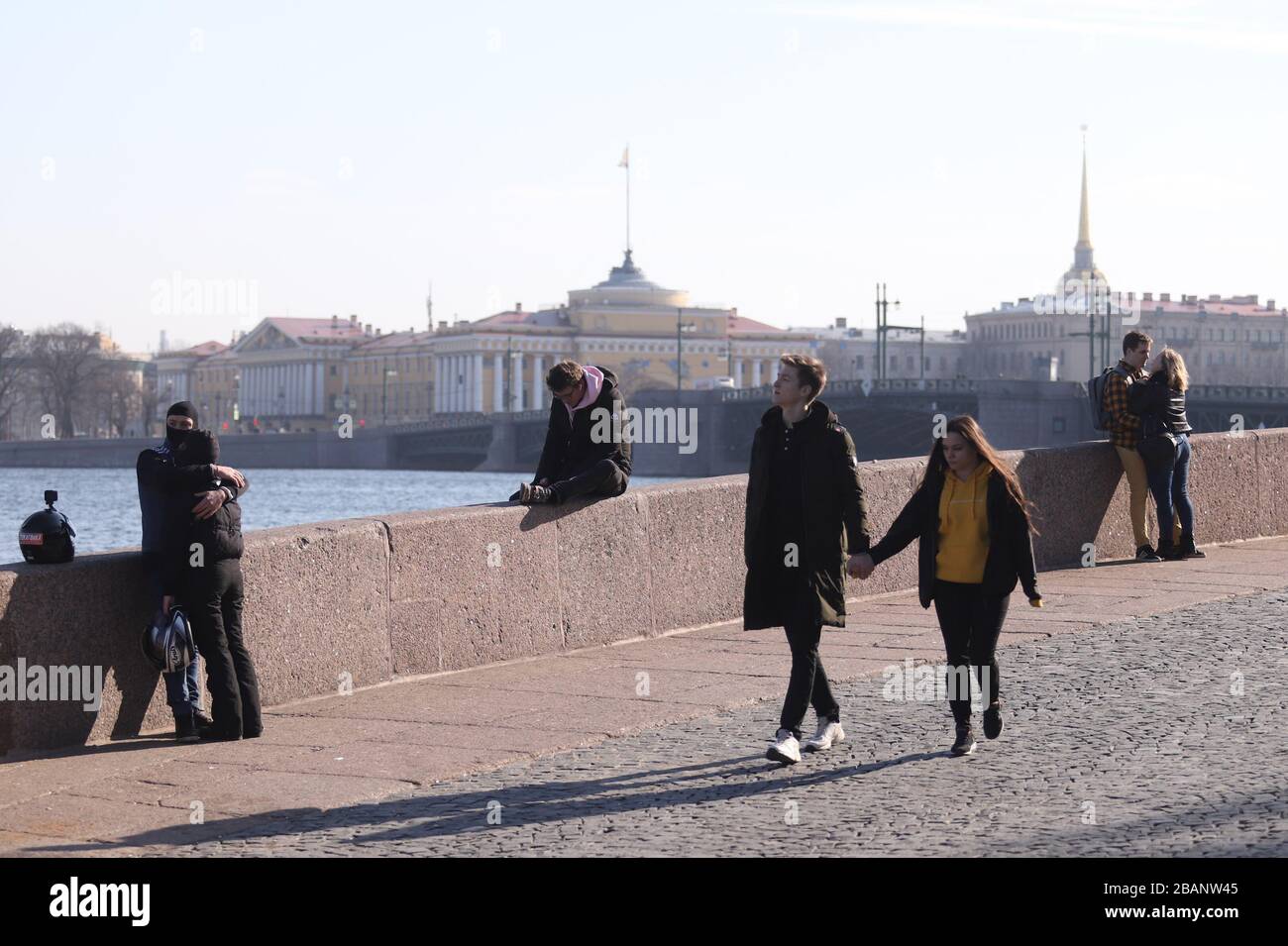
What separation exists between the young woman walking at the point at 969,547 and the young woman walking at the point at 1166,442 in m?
5.06

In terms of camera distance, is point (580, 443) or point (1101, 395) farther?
point (1101, 395)

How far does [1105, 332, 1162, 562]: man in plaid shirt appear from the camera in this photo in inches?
428

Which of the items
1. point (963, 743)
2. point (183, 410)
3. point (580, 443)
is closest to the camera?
point (963, 743)

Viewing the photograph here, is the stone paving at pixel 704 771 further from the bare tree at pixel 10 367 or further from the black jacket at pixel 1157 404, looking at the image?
the bare tree at pixel 10 367

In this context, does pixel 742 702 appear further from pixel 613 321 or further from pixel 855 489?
pixel 613 321

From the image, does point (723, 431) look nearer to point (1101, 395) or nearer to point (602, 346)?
point (602, 346)

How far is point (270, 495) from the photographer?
175 feet

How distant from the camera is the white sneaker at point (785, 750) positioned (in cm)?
557

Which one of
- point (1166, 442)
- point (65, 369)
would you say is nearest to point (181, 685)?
point (1166, 442)

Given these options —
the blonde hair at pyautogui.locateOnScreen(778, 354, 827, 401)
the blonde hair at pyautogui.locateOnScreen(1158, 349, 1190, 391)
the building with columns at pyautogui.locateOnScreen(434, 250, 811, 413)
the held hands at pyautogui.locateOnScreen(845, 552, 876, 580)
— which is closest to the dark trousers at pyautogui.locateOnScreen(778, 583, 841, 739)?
the held hands at pyautogui.locateOnScreen(845, 552, 876, 580)

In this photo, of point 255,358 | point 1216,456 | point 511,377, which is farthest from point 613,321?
point 1216,456

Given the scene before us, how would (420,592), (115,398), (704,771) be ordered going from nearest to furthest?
(704,771) < (420,592) < (115,398)

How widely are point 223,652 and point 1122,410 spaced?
20.3 feet
